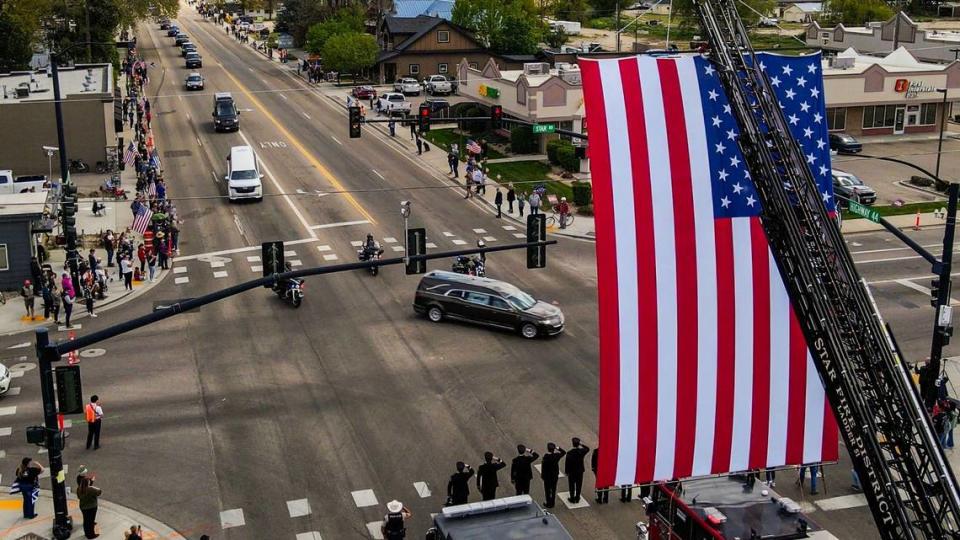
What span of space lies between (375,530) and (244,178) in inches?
1324

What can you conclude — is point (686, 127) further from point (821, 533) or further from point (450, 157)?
point (450, 157)

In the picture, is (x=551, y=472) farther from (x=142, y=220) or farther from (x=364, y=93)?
(x=364, y=93)

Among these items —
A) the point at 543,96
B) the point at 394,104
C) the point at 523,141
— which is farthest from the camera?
the point at 394,104

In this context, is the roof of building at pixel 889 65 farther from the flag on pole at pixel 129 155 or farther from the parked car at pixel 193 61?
the parked car at pixel 193 61

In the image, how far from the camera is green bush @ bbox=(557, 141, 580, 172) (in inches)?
2370

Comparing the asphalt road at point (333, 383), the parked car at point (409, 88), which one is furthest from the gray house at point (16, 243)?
the parked car at point (409, 88)

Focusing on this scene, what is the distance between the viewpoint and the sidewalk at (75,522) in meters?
23.5

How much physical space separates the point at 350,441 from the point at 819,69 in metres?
14.4

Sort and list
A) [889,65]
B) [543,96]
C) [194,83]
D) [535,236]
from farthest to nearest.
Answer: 1. [194,83]
2. [889,65]
3. [543,96]
4. [535,236]

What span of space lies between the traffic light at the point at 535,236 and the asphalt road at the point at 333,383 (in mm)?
3267

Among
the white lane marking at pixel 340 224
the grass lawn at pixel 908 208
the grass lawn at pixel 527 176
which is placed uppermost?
the grass lawn at pixel 527 176

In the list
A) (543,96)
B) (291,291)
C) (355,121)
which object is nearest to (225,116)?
(543,96)

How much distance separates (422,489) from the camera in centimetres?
2545

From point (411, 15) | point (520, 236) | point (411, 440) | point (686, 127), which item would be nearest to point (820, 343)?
point (686, 127)
